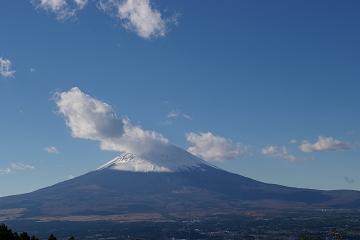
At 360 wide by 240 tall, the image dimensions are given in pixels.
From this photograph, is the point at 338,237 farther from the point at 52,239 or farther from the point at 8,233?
the point at 8,233

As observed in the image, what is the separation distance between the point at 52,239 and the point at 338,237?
38.2 metres

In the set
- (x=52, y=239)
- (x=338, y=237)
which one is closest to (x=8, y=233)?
(x=52, y=239)

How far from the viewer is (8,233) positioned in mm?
81250

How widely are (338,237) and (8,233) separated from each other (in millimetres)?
44574

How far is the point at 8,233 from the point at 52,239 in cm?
648

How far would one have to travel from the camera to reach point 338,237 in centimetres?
6869

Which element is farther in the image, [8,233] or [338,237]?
[8,233]

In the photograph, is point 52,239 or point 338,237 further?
point 52,239
